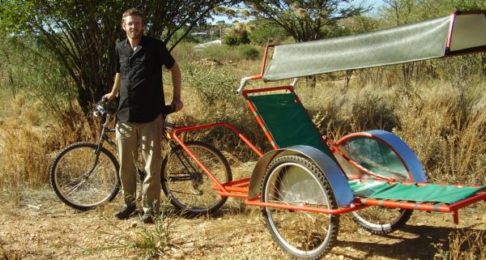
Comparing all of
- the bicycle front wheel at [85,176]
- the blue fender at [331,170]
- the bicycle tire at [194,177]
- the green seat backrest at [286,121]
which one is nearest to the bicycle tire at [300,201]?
the blue fender at [331,170]

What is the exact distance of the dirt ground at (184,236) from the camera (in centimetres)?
431

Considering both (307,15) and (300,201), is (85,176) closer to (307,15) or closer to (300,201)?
(300,201)

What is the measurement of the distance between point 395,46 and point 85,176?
3374mm

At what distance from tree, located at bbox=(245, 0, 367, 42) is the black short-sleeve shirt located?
21.8 m

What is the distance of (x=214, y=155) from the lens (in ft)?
18.2

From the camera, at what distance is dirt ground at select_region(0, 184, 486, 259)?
14.1 ft

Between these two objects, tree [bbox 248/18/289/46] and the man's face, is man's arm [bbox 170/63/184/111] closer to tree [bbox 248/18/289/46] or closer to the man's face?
the man's face

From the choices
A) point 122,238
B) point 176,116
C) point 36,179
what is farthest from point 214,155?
point 176,116

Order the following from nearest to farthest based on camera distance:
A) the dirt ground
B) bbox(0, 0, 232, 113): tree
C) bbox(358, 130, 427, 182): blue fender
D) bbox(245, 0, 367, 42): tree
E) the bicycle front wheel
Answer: the dirt ground
bbox(358, 130, 427, 182): blue fender
the bicycle front wheel
bbox(0, 0, 232, 113): tree
bbox(245, 0, 367, 42): tree

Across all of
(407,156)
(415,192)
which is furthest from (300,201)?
(407,156)

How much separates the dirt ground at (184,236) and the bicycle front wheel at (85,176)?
15 cm

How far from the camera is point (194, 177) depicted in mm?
5500

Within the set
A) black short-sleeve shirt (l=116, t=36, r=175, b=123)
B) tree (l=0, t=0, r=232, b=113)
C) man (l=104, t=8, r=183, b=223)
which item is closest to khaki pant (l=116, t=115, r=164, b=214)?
man (l=104, t=8, r=183, b=223)

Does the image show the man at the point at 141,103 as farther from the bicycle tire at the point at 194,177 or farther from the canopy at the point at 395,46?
the canopy at the point at 395,46
